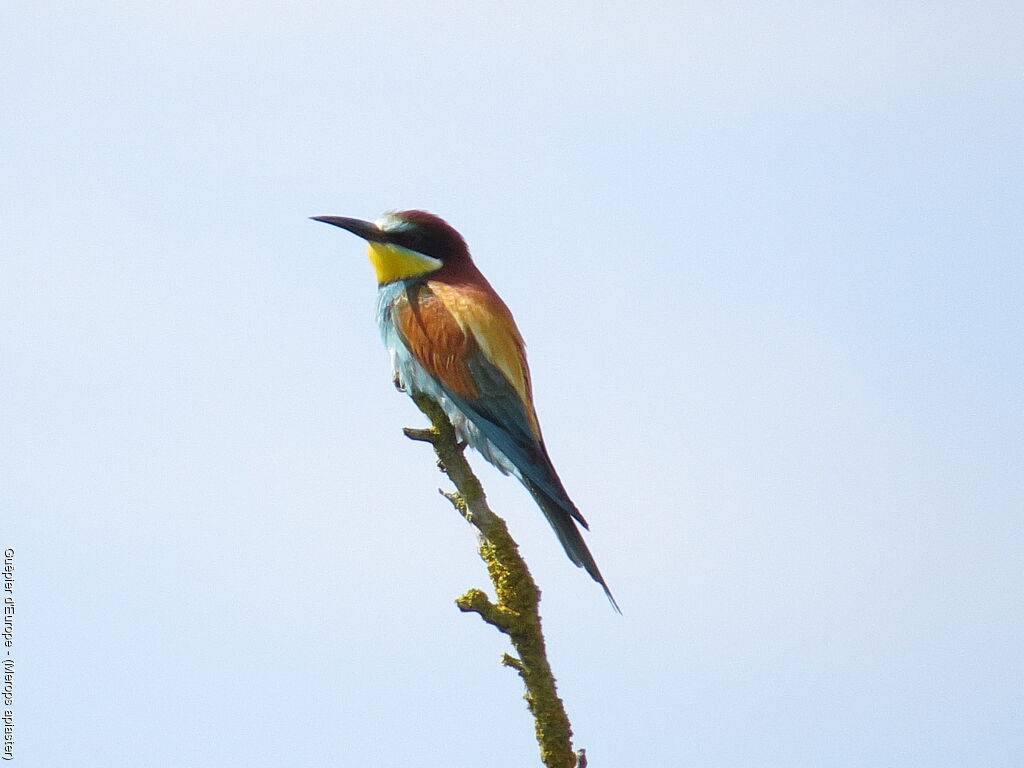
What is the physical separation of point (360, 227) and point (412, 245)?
0.81ft

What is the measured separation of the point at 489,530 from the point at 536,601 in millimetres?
255

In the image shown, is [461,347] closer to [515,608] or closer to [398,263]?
[398,263]

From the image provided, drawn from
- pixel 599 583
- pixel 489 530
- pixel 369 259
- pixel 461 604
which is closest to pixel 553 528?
pixel 599 583

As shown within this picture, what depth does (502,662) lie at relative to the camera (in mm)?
3172

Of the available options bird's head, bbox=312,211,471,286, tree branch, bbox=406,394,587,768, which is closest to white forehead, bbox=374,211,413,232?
bird's head, bbox=312,211,471,286

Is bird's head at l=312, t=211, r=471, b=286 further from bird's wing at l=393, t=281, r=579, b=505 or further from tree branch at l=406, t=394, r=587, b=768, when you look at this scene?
tree branch at l=406, t=394, r=587, b=768

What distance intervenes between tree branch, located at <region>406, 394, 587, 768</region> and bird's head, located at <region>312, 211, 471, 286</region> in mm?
1910

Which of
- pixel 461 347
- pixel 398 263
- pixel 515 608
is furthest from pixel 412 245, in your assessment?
pixel 515 608

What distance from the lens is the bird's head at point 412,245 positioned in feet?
18.4

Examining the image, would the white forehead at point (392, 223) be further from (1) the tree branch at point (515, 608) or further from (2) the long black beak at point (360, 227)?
(1) the tree branch at point (515, 608)

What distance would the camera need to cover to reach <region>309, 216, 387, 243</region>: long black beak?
5664 mm

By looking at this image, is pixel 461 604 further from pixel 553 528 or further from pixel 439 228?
pixel 439 228

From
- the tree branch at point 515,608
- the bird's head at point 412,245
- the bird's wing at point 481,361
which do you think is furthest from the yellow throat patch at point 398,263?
the tree branch at point 515,608

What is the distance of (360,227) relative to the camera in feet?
18.7
